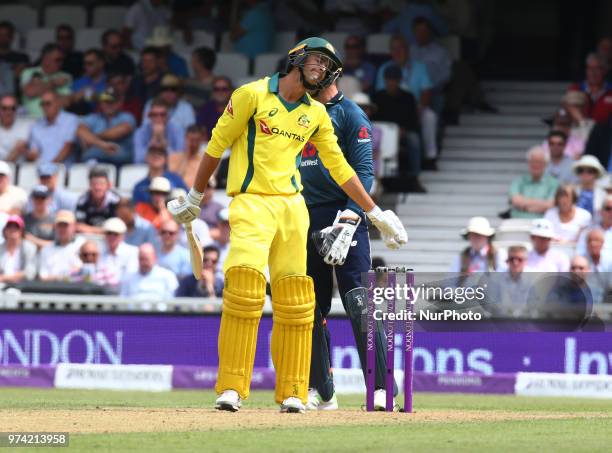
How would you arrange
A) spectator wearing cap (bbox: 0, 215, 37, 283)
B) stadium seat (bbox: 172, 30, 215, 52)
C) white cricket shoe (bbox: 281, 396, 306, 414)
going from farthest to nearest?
stadium seat (bbox: 172, 30, 215, 52)
spectator wearing cap (bbox: 0, 215, 37, 283)
white cricket shoe (bbox: 281, 396, 306, 414)

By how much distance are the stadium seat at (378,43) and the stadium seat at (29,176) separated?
3802 mm

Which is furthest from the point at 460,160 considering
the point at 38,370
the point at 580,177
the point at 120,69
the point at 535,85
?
the point at 38,370

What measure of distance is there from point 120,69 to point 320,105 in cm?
1010

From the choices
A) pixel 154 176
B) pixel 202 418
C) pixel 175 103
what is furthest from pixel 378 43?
pixel 202 418

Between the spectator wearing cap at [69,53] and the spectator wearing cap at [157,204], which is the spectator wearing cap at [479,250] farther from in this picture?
the spectator wearing cap at [69,53]

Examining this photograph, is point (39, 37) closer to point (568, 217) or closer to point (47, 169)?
point (47, 169)

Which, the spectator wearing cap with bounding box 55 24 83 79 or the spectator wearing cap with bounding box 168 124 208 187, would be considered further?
the spectator wearing cap with bounding box 55 24 83 79

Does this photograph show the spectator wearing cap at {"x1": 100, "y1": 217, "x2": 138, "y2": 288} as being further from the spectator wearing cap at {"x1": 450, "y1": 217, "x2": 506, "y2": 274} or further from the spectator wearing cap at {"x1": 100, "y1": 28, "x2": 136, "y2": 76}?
the spectator wearing cap at {"x1": 100, "y1": 28, "x2": 136, "y2": 76}

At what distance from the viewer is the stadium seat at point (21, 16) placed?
20141 mm

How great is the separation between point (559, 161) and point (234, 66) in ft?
14.6

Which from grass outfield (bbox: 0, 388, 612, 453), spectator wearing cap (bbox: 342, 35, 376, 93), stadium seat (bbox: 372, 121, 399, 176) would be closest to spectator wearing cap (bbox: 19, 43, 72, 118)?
spectator wearing cap (bbox: 342, 35, 376, 93)

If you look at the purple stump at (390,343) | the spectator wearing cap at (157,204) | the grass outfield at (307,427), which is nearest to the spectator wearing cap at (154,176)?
the spectator wearing cap at (157,204)

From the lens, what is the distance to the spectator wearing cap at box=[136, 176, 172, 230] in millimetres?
15477

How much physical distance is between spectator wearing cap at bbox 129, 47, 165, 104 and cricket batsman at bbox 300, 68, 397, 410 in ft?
29.2
